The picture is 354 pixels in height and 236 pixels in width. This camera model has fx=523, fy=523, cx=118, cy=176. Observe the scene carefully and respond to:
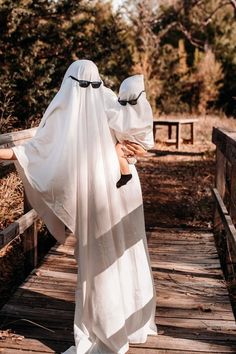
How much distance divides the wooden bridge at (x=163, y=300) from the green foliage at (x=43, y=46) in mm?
5306

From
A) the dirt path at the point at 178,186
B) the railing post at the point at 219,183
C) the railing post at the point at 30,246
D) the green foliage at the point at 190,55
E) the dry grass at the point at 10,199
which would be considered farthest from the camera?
the green foliage at the point at 190,55

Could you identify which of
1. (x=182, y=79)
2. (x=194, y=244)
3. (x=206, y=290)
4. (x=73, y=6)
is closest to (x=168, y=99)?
(x=182, y=79)

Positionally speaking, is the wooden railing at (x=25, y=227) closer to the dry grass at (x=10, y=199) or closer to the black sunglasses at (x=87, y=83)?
the dry grass at (x=10, y=199)

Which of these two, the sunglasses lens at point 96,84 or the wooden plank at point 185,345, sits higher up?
the sunglasses lens at point 96,84

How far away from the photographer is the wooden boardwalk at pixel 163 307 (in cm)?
338

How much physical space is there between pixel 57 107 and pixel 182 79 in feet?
63.8

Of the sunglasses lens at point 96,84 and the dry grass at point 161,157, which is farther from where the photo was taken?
the dry grass at point 161,157

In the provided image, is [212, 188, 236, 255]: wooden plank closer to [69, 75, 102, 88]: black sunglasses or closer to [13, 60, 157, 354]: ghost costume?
[13, 60, 157, 354]: ghost costume

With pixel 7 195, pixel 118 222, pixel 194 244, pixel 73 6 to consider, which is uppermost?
pixel 73 6

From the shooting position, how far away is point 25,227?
4191 millimetres

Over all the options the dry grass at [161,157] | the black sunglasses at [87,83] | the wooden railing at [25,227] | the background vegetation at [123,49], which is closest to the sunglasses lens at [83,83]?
the black sunglasses at [87,83]

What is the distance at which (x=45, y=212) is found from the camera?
3342mm

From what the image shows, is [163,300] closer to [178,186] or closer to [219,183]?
[219,183]

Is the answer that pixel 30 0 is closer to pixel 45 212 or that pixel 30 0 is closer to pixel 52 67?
pixel 52 67
